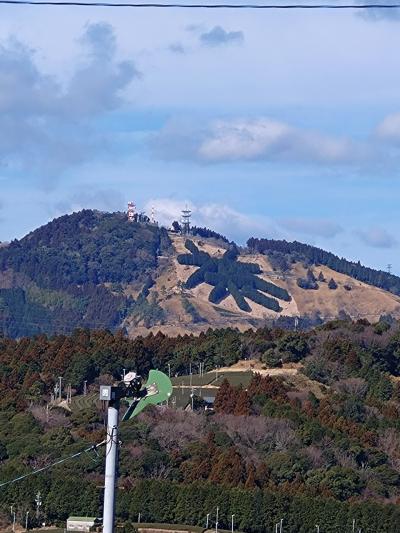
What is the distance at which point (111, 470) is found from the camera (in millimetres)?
22391

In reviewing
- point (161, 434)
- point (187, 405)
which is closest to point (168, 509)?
point (161, 434)

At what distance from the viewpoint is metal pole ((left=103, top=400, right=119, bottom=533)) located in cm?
2219

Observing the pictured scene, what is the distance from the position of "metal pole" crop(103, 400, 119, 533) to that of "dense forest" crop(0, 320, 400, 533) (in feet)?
210

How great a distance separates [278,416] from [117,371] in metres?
24.4

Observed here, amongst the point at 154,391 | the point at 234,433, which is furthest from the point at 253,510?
the point at 154,391

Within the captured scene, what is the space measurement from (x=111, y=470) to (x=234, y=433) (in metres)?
86.9

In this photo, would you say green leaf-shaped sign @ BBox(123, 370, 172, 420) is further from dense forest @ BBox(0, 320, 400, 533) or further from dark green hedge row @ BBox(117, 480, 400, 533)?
dense forest @ BBox(0, 320, 400, 533)

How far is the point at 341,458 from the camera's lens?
10438cm

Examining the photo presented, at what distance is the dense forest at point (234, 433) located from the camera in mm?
87312

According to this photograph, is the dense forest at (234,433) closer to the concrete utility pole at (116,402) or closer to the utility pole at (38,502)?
the utility pole at (38,502)

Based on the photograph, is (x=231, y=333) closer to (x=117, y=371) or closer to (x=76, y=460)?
(x=117, y=371)

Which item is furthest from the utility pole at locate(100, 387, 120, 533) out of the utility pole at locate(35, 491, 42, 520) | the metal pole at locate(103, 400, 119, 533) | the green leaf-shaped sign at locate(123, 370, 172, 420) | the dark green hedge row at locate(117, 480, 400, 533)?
the utility pole at locate(35, 491, 42, 520)

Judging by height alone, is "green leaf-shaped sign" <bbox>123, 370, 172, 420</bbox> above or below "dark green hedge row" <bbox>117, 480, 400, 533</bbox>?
above

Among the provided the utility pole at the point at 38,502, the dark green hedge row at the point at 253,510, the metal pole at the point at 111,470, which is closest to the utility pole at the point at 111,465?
the metal pole at the point at 111,470
